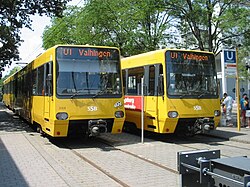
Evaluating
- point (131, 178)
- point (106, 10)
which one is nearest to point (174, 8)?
point (106, 10)

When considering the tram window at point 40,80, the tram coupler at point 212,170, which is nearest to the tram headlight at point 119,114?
the tram window at point 40,80

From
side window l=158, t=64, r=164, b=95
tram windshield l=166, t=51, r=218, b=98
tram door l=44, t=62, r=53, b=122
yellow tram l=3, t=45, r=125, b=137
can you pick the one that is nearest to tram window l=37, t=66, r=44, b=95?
tram door l=44, t=62, r=53, b=122

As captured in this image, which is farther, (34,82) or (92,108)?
(34,82)

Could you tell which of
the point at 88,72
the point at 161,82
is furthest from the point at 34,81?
the point at 161,82

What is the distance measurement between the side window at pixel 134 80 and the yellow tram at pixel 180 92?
2.10 ft

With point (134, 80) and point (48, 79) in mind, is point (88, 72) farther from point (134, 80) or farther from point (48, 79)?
point (134, 80)

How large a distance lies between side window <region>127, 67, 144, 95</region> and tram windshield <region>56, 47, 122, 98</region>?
7.23ft

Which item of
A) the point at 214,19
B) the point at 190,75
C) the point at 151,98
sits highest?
the point at 214,19

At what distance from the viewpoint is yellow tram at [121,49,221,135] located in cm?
1116

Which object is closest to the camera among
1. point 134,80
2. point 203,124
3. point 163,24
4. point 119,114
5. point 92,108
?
Result: point 92,108

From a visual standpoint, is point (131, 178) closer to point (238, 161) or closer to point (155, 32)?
point (238, 161)

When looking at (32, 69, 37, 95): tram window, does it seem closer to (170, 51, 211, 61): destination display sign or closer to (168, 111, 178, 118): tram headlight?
(168, 111, 178, 118): tram headlight

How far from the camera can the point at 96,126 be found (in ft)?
33.9

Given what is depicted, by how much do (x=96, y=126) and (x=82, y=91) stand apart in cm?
114
